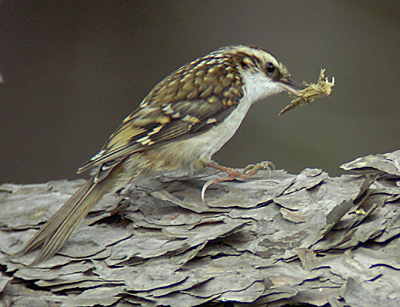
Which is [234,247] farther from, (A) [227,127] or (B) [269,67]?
(B) [269,67]

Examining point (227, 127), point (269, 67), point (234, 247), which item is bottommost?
point (234, 247)

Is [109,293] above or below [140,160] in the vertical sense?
below

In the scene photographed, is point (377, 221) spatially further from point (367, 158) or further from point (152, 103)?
point (152, 103)

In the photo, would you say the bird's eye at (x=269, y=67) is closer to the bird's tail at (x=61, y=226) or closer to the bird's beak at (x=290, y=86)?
the bird's beak at (x=290, y=86)

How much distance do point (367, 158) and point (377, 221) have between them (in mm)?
174

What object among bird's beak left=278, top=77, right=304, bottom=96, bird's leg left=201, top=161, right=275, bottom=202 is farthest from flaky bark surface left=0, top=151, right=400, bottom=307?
bird's beak left=278, top=77, right=304, bottom=96

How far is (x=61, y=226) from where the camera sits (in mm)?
956

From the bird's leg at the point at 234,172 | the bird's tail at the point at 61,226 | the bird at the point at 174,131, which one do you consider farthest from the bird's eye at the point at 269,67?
the bird's tail at the point at 61,226

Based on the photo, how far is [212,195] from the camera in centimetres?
104

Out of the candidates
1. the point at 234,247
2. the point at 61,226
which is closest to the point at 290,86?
the point at 234,247

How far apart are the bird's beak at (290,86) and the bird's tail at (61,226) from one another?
532 mm

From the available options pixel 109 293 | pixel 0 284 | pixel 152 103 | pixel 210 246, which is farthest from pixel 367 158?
pixel 0 284

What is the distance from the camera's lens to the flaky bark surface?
797 mm

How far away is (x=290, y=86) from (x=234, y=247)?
469 millimetres
